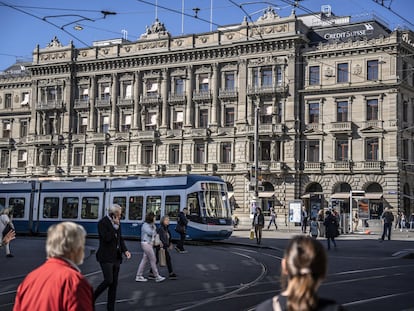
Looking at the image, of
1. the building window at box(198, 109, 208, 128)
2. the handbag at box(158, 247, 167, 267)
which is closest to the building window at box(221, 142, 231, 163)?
the building window at box(198, 109, 208, 128)

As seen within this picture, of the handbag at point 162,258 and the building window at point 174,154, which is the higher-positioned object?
the building window at point 174,154

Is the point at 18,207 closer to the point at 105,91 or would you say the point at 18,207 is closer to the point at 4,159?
the point at 105,91

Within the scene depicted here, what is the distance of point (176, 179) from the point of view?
2838cm

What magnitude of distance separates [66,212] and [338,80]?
29565mm

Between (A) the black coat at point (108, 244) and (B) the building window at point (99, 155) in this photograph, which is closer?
(A) the black coat at point (108, 244)

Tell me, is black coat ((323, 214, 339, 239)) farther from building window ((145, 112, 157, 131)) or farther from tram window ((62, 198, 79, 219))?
building window ((145, 112, 157, 131))

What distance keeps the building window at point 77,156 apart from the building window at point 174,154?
422 inches

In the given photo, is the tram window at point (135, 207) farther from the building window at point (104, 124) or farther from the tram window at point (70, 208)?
the building window at point (104, 124)

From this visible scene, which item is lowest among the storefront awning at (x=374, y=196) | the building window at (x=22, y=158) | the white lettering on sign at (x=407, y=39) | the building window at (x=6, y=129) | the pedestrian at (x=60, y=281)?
the pedestrian at (x=60, y=281)

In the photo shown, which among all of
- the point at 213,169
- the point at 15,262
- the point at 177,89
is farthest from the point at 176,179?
the point at 177,89

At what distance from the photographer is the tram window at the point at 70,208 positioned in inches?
1271

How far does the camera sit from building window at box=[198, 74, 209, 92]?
2318 inches

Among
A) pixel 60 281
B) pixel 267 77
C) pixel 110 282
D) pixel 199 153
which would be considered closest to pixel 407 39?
→ pixel 267 77

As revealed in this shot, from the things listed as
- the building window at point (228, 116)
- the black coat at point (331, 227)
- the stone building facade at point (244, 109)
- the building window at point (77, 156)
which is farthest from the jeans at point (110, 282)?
the building window at point (77, 156)
